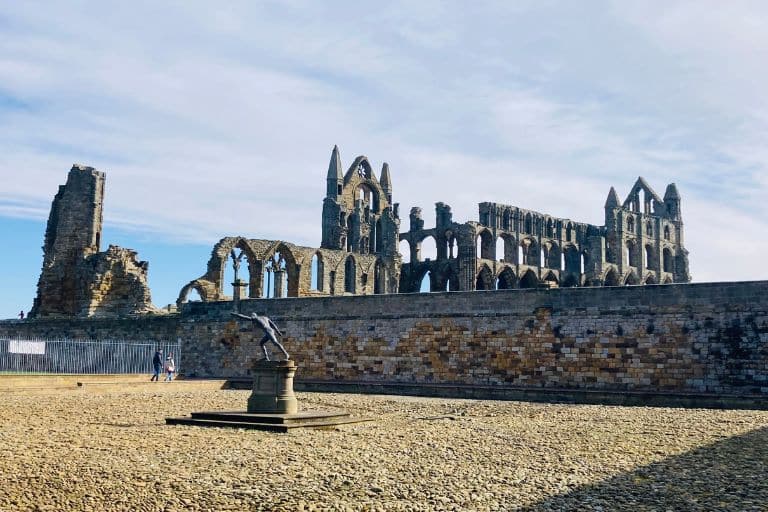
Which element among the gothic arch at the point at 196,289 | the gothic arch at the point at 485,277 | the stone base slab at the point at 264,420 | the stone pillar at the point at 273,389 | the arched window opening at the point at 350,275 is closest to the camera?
the stone base slab at the point at 264,420

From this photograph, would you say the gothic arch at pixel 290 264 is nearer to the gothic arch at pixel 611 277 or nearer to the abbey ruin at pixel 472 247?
the abbey ruin at pixel 472 247

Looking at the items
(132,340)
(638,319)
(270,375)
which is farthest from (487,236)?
(270,375)

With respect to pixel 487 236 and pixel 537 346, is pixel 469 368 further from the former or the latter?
pixel 487 236

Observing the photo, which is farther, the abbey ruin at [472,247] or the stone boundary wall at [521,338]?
the abbey ruin at [472,247]

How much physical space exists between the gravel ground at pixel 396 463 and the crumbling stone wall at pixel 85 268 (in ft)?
58.7

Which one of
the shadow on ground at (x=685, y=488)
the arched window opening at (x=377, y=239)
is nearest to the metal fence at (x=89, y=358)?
the shadow on ground at (x=685, y=488)

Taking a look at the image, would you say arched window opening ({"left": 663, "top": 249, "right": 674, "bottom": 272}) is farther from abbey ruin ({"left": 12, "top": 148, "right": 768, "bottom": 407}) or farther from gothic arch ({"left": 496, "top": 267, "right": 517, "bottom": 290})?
abbey ruin ({"left": 12, "top": 148, "right": 768, "bottom": 407})

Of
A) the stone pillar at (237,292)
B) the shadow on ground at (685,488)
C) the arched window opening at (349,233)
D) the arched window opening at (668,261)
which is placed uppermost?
the arched window opening at (349,233)

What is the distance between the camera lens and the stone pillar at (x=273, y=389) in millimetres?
14281

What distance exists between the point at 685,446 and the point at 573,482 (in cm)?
364

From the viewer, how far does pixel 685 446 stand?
1132 centimetres

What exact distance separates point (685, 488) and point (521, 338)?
1430 cm

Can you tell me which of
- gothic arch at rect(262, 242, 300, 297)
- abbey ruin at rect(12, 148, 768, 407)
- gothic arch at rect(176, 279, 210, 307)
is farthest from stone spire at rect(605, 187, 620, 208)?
gothic arch at rect(176, 279, 210, 307)

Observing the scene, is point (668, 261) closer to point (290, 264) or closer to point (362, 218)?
point (362, 218)
